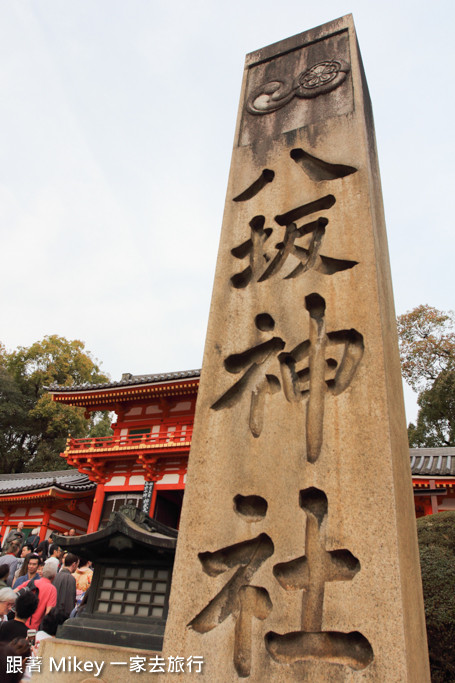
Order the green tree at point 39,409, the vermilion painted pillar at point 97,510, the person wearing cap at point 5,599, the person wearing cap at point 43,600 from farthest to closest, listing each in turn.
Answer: the green tree at point 39,409, the vermilion painted pillar at point 97,510, the person wearing cap at point 43,600, the person wearing cap at point 5,599

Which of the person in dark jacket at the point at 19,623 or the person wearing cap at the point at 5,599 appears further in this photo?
the person wearing cap at the point at 5,599

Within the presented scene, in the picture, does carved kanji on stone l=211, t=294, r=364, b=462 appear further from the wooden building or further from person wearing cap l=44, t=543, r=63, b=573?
the wooden building

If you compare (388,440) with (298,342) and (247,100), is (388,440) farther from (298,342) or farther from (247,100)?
(247,100)

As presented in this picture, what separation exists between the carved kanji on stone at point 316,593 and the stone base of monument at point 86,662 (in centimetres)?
208

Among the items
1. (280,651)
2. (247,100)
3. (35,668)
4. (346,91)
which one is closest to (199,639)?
(280,651)

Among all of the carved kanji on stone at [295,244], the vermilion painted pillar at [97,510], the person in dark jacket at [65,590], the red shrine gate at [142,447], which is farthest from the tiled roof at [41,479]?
the carved kanji on stone at [295,244]

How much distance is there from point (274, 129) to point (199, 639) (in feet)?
9.12

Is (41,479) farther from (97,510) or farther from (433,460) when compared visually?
(433,460)

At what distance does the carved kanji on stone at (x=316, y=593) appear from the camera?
154 centimetres

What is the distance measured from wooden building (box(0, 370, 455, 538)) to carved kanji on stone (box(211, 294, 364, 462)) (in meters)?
9.78

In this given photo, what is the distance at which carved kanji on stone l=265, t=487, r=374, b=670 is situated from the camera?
154 cm

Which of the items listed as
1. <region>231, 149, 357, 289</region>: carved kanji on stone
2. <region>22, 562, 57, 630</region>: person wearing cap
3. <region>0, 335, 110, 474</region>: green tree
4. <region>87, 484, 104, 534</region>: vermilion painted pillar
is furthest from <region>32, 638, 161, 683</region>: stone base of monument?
<region>0, 335, 110, 474</region>: green tree

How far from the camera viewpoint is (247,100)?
3230 mm

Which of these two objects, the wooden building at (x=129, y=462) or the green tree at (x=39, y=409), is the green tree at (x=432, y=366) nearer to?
the wooden building at (x=129, y=462)
